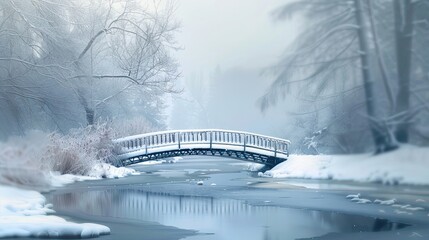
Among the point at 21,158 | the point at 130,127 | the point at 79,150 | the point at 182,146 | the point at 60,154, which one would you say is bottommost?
the point at 21,158

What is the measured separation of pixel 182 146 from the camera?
536 inches

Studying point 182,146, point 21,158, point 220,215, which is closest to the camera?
point 220,215

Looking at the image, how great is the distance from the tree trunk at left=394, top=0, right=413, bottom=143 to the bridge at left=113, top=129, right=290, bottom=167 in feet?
35.3

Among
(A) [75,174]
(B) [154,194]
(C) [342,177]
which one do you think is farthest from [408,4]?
(A) [75,174]

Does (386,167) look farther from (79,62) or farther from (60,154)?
(60,154)

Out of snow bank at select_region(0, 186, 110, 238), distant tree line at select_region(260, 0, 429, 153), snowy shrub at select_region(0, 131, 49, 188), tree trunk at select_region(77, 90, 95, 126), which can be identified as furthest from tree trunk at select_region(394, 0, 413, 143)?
tree trunk at select_region(77, 90, 95, 126)

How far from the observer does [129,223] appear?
413 cm

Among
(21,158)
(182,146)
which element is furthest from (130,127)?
(21,158)

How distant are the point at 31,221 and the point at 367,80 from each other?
2.71 metres

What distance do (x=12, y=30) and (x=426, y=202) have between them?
6672mm

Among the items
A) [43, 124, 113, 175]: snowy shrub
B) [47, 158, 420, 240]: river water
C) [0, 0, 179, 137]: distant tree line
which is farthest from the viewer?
[43, 124, 113, 175]: snowy shrub

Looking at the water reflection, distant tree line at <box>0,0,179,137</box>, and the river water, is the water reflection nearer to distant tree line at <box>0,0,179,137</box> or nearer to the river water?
the river water

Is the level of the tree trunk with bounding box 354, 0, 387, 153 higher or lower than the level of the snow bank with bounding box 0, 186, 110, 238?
higher

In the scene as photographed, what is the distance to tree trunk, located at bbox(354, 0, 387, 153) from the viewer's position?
1.59 metres
